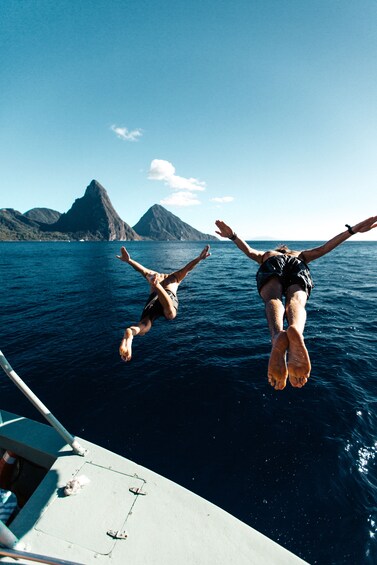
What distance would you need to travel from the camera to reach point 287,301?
4785 millimetres

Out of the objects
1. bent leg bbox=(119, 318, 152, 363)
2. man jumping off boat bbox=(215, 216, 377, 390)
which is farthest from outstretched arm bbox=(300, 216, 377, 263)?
bent leg bbox=(119, 318, 152, 363)

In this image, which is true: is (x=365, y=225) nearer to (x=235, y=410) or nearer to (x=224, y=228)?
(x=224, y=228)

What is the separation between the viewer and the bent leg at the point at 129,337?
492 centimetres

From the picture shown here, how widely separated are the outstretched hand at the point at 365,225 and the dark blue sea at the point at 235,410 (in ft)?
24.3

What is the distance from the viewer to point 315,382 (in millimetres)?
12008

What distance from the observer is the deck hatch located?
3.68 meters

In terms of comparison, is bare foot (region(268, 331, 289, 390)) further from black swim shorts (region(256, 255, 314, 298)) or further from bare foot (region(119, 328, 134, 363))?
bare foot (region(119, 328, 134, 363))

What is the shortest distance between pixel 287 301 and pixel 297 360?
136cm

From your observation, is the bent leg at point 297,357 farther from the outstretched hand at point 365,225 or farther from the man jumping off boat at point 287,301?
the outstretched hand at point 365,225

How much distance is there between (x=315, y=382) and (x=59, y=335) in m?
16.6

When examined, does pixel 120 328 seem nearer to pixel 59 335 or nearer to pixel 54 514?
pixel 59 335

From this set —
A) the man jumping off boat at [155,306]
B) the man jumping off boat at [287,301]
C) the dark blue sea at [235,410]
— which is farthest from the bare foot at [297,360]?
the dark blue sea at [235,410]

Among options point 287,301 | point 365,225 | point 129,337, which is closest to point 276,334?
point 287,301

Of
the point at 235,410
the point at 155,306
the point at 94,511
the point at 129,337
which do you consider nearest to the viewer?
the point at 94,511
